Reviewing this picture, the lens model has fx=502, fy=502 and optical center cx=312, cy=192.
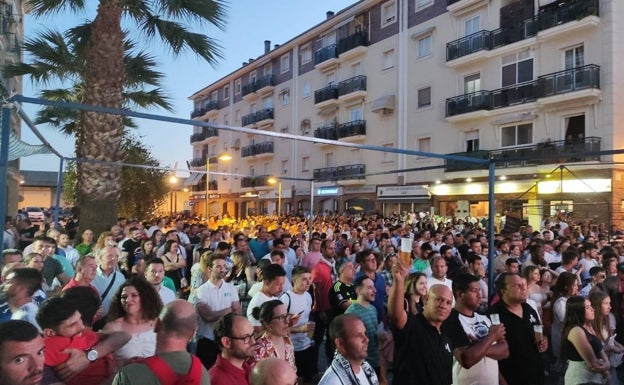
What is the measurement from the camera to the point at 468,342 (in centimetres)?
365

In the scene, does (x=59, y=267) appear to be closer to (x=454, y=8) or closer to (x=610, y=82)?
(x=610, y=82)

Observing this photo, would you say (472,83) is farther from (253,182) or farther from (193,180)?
(193,180)

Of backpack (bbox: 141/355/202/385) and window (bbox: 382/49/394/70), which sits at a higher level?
window (bbox: 382/49/394/70)

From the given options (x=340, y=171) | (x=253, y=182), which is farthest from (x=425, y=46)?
(x=253, y=182)

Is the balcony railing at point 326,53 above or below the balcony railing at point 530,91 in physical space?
above

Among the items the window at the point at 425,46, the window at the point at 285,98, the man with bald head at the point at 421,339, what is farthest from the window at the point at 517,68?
the man with bald head at the point at 421,339

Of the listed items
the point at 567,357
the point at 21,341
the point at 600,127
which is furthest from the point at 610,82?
the point at 21,341

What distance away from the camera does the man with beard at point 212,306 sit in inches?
198

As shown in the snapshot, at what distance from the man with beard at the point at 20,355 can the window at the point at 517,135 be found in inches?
881

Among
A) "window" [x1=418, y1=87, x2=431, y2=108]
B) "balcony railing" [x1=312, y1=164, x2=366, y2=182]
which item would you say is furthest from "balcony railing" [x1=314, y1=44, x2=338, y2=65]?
"window" [x1=418, y1=87, x2=431, y2=108]

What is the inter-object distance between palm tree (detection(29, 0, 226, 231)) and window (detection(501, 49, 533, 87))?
15.5 m

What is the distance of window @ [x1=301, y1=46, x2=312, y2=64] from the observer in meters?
36.3

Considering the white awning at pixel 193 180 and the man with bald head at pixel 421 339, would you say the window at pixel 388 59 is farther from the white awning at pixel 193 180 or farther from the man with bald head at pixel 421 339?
the man with bald head at pixel 421 339

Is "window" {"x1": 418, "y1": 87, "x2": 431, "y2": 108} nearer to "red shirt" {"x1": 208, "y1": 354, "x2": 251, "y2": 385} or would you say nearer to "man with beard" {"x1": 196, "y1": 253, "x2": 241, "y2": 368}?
"man with beard" {"x1": 196, "y1": 253, "x2": 241, "y2": 368}
